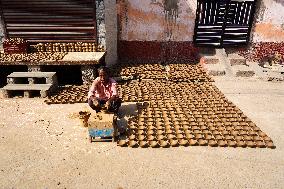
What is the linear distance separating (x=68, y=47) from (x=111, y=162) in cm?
628

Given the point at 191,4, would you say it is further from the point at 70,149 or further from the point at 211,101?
the point at 70,149

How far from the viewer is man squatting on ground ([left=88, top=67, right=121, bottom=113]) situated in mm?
6718

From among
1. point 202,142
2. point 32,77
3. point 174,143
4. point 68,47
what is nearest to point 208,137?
point 202,142

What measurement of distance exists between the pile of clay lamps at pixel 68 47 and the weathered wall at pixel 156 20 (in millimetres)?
1949

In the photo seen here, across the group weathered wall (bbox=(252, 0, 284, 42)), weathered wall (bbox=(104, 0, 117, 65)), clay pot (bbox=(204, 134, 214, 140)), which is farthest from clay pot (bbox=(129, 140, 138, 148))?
weathered wall (bbox=(252, 0, 284, 42))

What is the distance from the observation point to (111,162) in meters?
5.62

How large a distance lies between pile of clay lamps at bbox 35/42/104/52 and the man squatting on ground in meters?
3.70

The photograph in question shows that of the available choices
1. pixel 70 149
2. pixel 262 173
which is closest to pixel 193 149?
pixel 262 173

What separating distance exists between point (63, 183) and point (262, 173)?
3.98m

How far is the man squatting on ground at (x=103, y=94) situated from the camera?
6.72 meters

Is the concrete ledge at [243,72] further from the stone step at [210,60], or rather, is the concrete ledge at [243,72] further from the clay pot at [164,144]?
the clay pot at [164,144]

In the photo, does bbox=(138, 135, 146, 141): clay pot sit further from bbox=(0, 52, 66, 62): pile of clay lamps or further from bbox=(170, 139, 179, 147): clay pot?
bbox=(0, 52, 66, 62): pile of clay lamps

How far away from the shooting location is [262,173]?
5.36 meters

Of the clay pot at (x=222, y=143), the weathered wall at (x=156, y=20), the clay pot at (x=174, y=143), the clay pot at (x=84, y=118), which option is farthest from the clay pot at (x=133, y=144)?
the weathered wall at (x=156, y=20)
